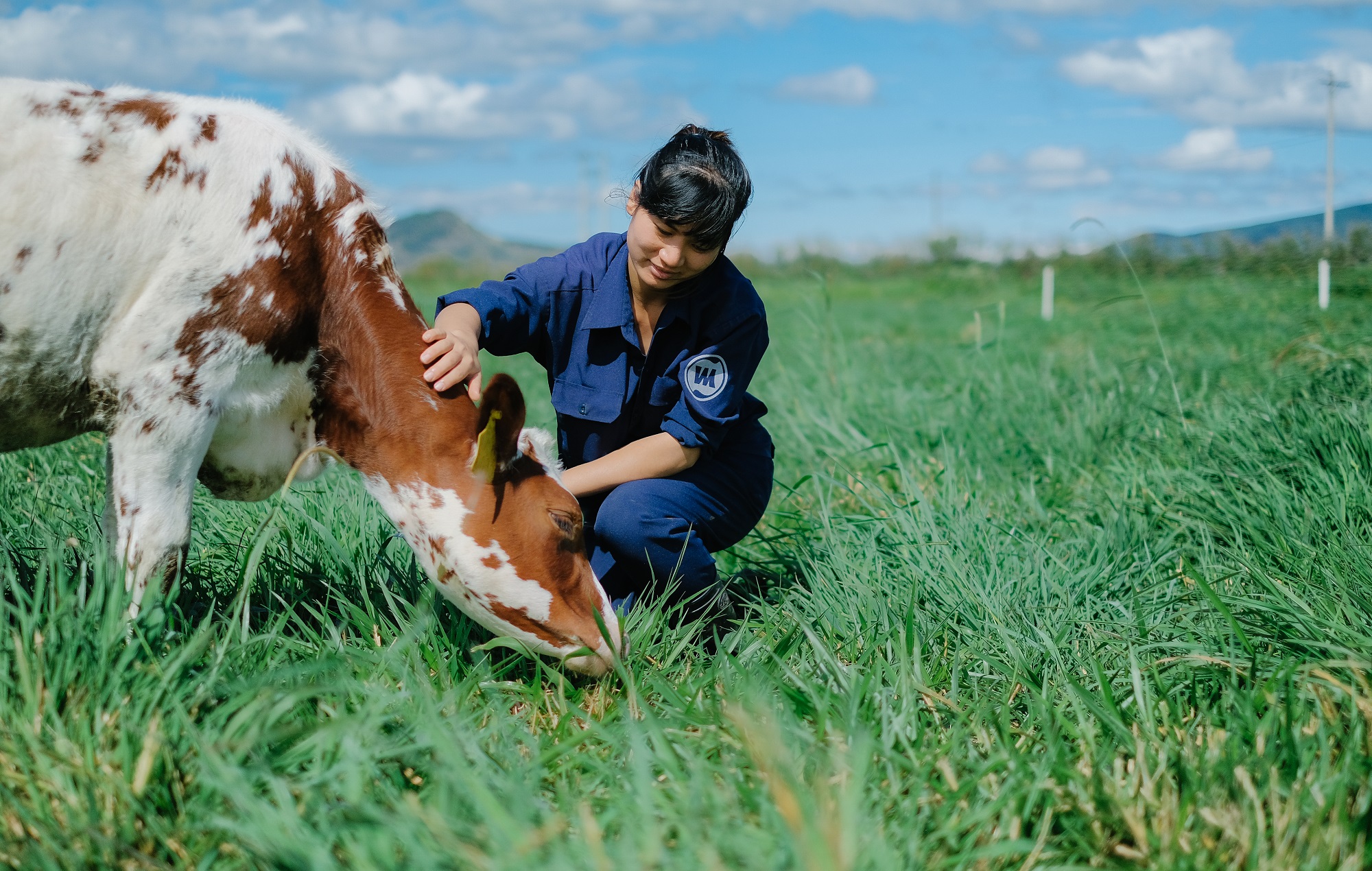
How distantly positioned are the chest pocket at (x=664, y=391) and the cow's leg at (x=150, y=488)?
1.29m

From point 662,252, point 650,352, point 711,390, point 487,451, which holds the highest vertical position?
point 662,252

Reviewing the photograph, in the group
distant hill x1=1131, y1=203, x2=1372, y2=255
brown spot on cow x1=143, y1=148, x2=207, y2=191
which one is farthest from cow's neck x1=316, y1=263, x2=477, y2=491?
distant hill x1=1131, y1=203, x2=1372, y2=255

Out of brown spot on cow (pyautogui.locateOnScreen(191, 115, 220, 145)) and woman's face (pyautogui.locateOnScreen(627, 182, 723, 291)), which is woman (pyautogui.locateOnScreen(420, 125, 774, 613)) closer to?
woman's face (pyautogui.locateOnScreen(627, 182, 723, 291))

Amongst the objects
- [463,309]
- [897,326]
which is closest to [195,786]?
[463,309]

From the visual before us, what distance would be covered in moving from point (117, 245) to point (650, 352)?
4.73 ft

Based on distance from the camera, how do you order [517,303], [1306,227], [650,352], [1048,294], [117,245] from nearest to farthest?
[117,245]
[517,303]
[650,352]
[1306,227]
[1048,294]

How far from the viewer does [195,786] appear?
6.42ft

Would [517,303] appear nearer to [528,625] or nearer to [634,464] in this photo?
[634,464]

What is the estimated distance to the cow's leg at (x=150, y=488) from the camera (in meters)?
2.43

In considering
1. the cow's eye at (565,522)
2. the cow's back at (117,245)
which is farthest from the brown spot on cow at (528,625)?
the cow's back at (117,245)

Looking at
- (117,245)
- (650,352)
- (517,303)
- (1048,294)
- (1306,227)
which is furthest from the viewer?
(1048,294)

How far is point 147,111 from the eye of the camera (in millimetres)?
2541

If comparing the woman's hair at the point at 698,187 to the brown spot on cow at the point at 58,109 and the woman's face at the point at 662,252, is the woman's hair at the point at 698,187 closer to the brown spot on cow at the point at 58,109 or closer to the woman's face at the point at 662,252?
the woman's face at the point at 662,252

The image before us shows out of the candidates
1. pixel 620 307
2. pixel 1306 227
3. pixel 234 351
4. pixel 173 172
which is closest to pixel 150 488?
pixel 234 351
